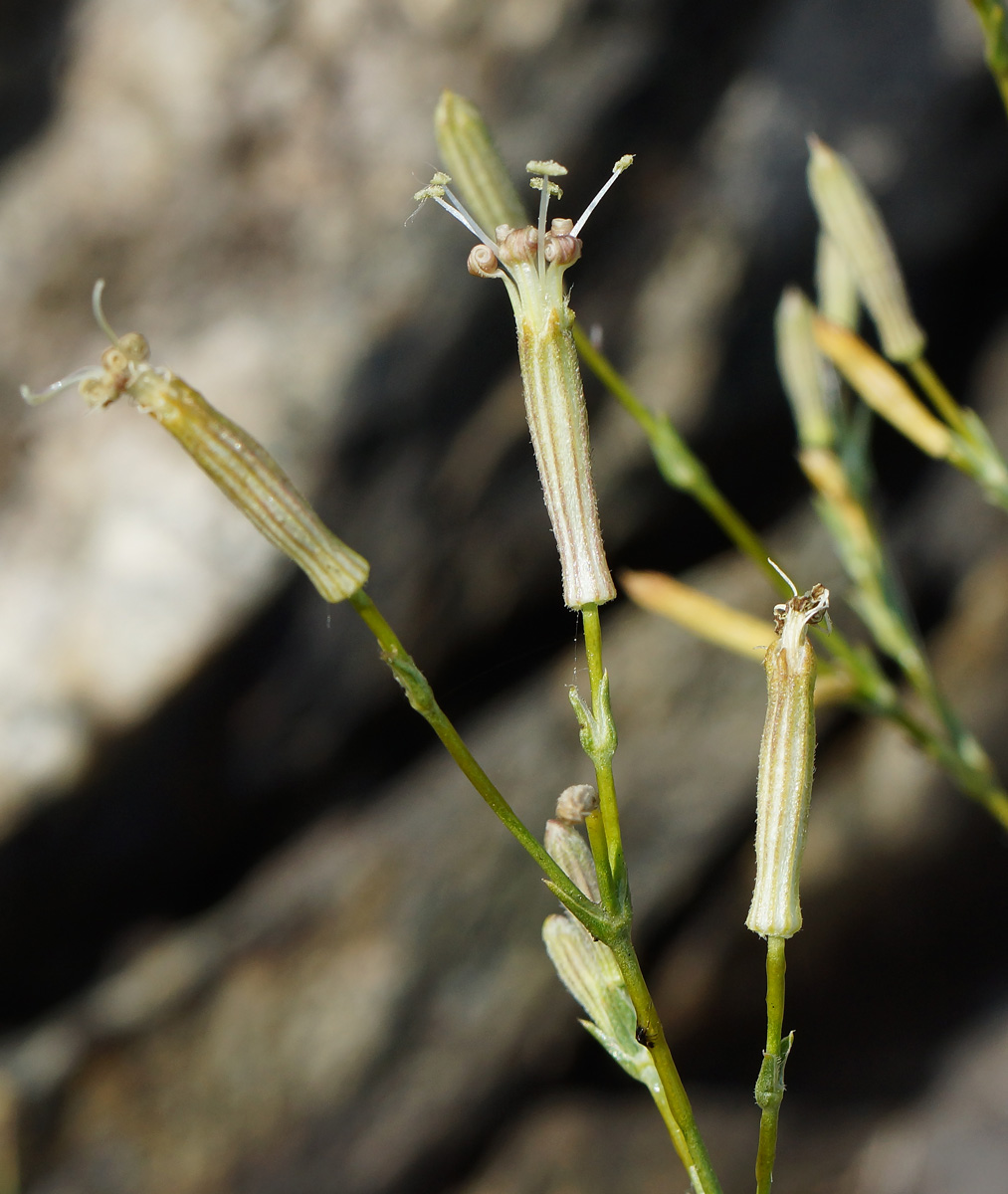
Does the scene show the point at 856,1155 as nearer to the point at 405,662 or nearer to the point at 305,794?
the point at 305,794

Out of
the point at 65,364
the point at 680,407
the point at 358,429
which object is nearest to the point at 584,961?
the point at 358,429

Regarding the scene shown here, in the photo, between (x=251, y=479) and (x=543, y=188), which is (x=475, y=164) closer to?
(x=543, y=188)

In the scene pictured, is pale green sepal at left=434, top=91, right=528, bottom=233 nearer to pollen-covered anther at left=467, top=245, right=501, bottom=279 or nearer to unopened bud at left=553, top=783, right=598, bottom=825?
pollen-covered anther at left=467, top=245, right=501, bottom=279

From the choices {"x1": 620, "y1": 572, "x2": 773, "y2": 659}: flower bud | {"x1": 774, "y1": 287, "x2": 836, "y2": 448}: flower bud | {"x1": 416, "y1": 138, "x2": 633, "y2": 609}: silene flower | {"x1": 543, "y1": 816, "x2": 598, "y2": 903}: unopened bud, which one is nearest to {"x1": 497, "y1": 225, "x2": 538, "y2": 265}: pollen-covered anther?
{"x1": 416, "y1": 138, "x2": 633, "y2": 609}: silene flower

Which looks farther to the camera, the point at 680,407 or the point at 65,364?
the point at 680,407

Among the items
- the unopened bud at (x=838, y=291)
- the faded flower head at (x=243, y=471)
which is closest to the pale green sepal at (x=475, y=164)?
the faded flower head at (x=243, y=471)

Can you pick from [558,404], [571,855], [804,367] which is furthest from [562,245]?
[804,367]
